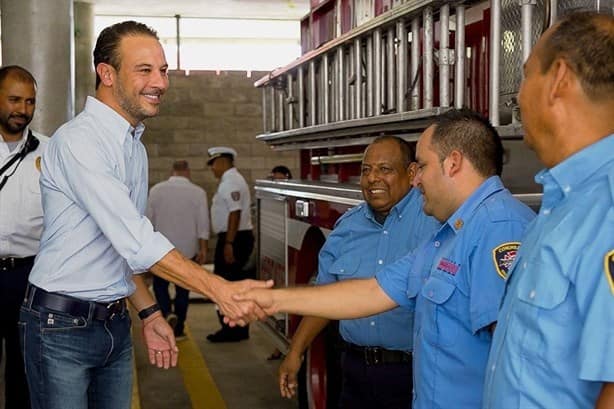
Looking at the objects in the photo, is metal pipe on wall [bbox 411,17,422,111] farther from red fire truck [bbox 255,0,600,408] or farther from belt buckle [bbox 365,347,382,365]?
belt buckle [bbox 365,347,382,365]

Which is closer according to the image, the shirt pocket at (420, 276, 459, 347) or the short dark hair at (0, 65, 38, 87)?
the shirt pocket at (420, 276, 459, 347)

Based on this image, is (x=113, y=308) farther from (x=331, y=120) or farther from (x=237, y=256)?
(x=237, y=256)

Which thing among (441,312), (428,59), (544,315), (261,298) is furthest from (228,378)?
(544,315)

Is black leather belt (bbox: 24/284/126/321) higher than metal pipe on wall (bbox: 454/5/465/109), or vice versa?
metal pipe on wall (bbox: 454/5/465/109)

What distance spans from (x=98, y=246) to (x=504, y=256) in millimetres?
1332

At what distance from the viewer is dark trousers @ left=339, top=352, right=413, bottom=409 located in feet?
11.1

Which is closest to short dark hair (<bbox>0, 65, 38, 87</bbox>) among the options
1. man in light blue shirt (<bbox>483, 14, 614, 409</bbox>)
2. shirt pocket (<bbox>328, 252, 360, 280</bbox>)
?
shirt pocket (<bbox>328, 252, 360, 280</bbox>)

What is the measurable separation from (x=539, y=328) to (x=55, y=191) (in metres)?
1.78

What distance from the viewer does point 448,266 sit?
2.34 m

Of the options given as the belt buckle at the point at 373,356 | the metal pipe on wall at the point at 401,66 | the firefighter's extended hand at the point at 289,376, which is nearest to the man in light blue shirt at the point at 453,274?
the belt buckle at the point at 373,356

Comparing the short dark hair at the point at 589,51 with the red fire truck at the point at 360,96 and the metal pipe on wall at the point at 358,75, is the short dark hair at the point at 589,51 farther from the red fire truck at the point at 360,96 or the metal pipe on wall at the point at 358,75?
the metal pipe on wall at the point at 358,75

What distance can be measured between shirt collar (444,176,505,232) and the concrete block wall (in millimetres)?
12033

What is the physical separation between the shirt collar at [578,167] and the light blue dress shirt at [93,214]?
1.41 metres

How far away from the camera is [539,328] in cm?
160
